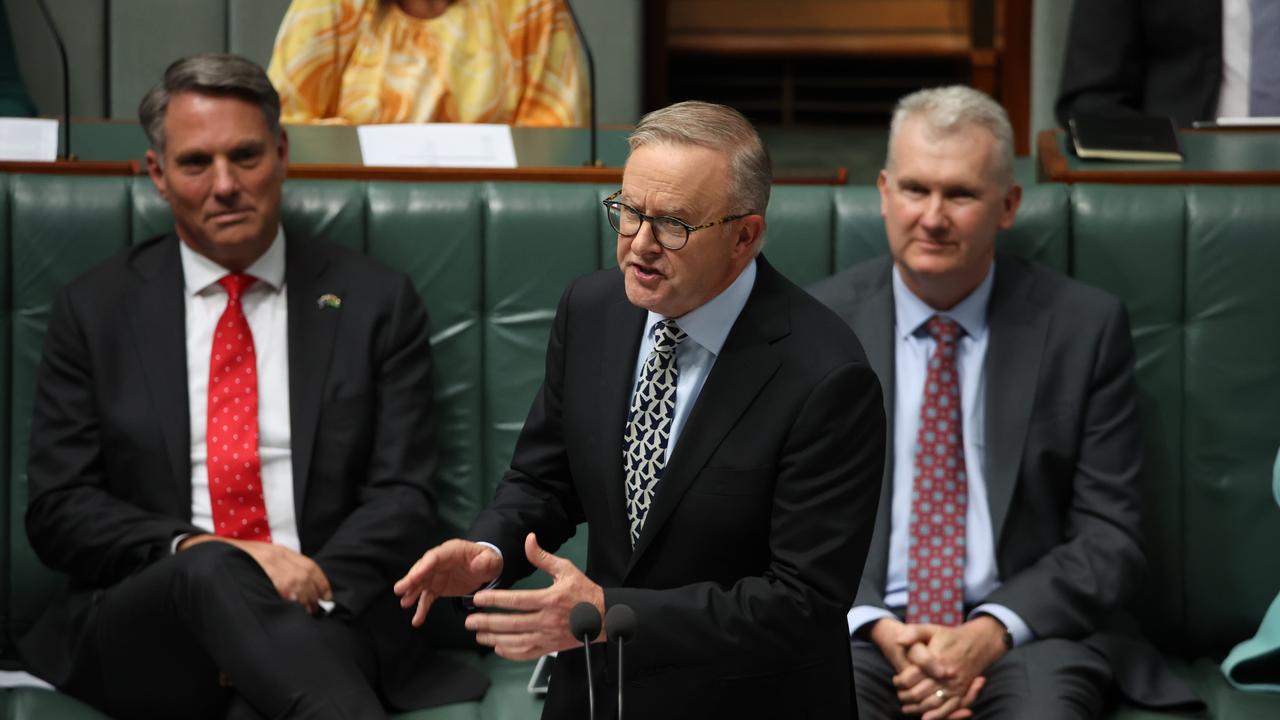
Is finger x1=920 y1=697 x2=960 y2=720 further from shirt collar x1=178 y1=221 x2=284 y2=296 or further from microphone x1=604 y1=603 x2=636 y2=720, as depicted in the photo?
shirt collar x1=178 y1=221 x2=284 y2=296

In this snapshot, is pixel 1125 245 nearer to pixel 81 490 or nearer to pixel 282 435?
pixel 282 435

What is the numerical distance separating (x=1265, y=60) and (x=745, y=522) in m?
2.33

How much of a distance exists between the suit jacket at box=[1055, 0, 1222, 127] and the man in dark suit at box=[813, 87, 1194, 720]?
3.90ft

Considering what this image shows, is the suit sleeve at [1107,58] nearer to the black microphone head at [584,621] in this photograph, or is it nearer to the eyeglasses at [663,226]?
the eyeglasses at [663,226]

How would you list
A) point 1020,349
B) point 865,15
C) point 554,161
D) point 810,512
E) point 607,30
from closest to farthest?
point 810,512, point 1020,349, point 554,161, point 607,30, point 865,15

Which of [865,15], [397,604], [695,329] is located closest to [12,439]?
[397,604]

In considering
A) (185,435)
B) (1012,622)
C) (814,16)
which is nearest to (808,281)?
(1012,622)

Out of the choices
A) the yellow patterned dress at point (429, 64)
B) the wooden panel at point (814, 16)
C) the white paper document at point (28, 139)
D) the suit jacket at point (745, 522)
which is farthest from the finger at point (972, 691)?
the wooden panel at point (814, 16)

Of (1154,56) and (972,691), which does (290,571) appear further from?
(1154,56)

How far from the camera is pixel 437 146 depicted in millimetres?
2803

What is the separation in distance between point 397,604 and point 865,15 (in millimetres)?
3853

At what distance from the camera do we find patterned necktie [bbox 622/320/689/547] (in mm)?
1778

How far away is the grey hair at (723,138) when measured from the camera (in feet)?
5.52

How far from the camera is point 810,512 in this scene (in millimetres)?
1683
